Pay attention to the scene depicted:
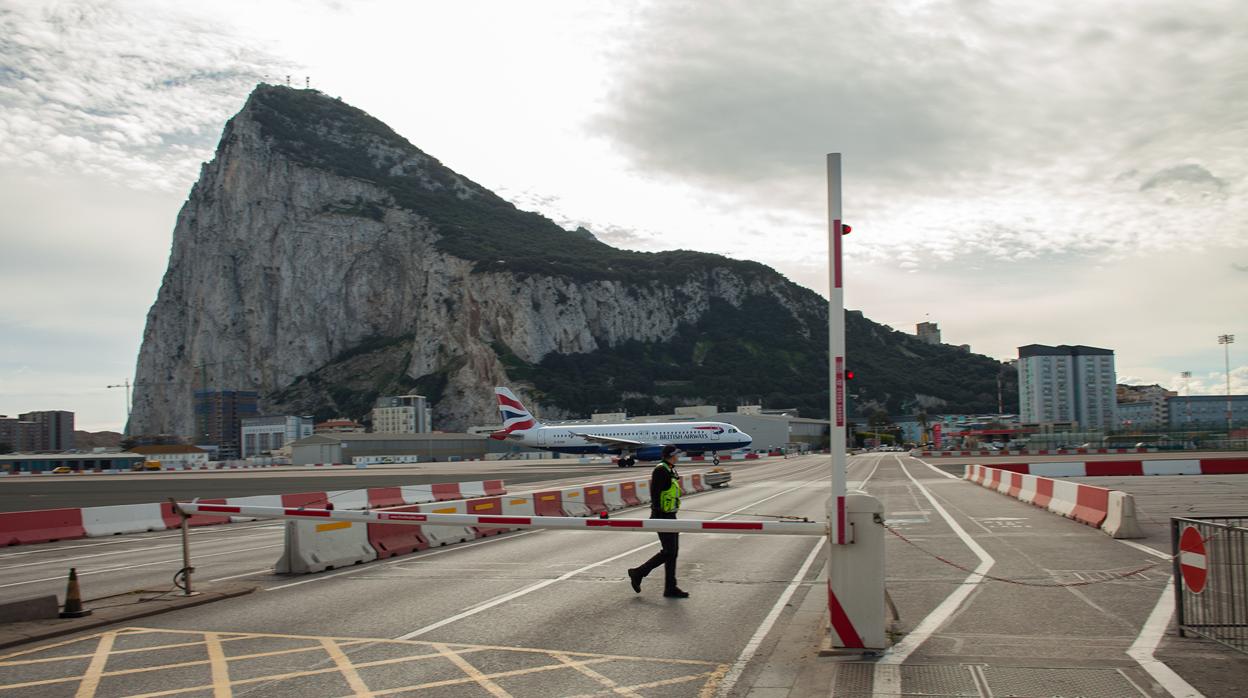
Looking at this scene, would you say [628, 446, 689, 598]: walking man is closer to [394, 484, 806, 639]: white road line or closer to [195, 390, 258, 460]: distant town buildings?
[394, 484, 806, 639]: white road line

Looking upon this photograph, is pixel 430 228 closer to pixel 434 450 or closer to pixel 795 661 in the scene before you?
pixel 434 450

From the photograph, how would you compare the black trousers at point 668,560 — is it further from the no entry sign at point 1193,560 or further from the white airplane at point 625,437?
the white airplane at point 625,437

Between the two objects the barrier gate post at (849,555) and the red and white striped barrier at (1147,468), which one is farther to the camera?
the red and white striped barrier at (1147,468)

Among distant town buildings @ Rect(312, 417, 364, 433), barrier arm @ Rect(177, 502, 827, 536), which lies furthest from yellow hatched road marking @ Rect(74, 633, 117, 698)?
distant town buildings @ Rect(312, 417, 364, 433)

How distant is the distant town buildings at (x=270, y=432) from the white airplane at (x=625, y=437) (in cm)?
10662

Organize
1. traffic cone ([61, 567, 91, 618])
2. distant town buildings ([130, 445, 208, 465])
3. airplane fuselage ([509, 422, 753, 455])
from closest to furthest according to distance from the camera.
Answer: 1. traffic cone ([61, 567, 91, 618])
2. airplane fuselage ([509, 422, 753, 455])
3. distant town buildings ([130, 445, 208, 465])

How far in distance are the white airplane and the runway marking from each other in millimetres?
56835

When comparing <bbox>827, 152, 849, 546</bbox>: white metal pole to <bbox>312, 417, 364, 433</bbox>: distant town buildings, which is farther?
<bbox>312, 417, 364, 433</bbox>: distant town buildings

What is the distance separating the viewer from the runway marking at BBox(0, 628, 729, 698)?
22.8 feet

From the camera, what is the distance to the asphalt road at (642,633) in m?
6.94

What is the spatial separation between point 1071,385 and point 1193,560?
174 metres

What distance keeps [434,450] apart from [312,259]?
76413 millimetres

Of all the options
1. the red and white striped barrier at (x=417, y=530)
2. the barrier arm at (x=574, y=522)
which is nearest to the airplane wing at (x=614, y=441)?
the red and white striped barrier at (x=417, y=530)

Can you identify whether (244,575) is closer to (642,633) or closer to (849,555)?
(642,633)
